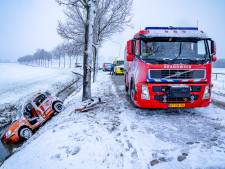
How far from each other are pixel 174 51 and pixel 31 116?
6414mm

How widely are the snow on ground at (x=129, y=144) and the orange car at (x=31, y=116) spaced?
7.33 ft

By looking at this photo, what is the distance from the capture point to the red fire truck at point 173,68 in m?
7.76

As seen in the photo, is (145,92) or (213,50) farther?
(213,50)

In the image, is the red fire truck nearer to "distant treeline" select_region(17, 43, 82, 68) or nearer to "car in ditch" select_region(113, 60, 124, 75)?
"distant treeline" select_region(17, 43, 82, 68)

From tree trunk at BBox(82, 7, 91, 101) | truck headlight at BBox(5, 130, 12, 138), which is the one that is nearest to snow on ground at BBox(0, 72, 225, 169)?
truck headlight at BBox(5, 130, 12, 138)

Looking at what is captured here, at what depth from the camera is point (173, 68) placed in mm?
7738

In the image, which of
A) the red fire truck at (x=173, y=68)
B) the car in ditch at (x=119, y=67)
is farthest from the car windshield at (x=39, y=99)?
the car in ditch at (x=119, y=67)

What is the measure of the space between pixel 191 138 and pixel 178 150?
91 cm

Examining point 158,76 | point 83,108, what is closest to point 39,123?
point 83,108

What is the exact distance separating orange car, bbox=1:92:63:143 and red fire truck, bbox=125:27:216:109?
4.32m

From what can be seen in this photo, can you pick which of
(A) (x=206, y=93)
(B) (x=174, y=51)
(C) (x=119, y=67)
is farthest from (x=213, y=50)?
(C) (x=119, y=67)

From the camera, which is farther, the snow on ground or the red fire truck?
the red fire truck

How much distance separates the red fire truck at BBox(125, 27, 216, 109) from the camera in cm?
776

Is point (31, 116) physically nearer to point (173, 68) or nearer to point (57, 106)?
point (57, 106)
